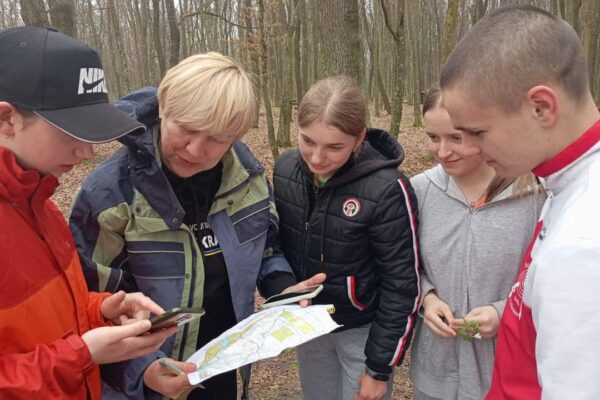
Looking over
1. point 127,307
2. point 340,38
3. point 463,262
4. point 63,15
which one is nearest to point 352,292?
point 463,262

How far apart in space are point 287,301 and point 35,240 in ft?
3.20

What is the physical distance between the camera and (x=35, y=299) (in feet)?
4.50

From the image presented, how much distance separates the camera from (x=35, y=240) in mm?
1418

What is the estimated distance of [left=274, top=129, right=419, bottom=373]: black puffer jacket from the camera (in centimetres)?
206

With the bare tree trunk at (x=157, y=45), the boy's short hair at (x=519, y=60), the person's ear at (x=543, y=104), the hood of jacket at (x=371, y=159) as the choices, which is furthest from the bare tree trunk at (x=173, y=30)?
the person's ear at (x=543, y=104)

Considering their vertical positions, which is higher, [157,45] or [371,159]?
[371,159]

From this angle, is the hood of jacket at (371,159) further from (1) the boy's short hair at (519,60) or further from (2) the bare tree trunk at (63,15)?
(2) the bare tree trunk at (63,15)

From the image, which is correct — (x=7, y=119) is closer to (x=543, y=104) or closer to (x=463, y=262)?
(x=543, y=104)

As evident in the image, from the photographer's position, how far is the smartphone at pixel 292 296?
6.29 feet

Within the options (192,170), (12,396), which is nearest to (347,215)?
(192,170)

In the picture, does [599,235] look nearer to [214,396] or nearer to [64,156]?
[64,156]

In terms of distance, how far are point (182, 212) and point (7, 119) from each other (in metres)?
0.69

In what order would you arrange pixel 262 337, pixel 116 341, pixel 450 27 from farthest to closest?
pixel 450 27 < pixel 262 337 < pixel 116 341

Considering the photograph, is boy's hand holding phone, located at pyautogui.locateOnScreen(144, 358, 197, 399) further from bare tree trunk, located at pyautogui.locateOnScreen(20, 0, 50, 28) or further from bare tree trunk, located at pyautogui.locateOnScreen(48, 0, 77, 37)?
bare tree trunk, located at pyautogui.locateOnScreen(48, 0, 77, 37)
